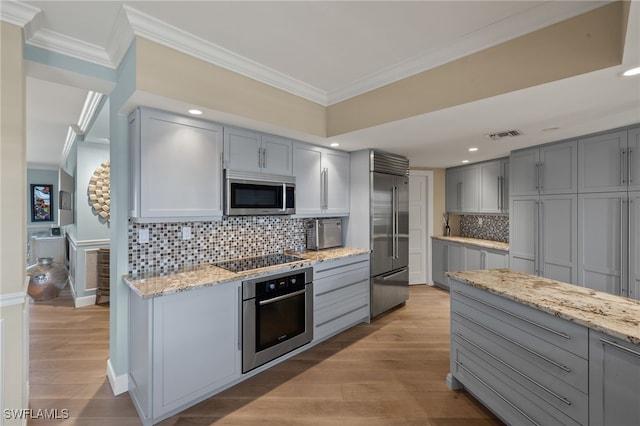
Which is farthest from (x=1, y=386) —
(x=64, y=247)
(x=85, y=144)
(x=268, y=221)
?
(x=64, y=247)

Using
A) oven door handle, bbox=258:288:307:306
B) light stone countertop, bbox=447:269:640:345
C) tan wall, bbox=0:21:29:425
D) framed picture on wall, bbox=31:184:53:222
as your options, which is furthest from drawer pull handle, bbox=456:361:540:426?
framed picture on wall, bbox=31:184:53:222

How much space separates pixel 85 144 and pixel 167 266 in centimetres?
326

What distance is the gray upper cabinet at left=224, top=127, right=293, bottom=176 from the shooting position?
264 centimetres

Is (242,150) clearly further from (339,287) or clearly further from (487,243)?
(487,243)

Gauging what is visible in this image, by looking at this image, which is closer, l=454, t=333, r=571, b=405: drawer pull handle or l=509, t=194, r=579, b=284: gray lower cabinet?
l=454, t=333, r=571, b=405: drawer pull handle

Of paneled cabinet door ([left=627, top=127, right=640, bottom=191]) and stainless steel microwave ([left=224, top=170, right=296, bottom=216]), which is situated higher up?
paneled cabinet door ([left=627, top=127, right=640, bottom=191])

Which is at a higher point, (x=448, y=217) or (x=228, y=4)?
(x=228, y=4)

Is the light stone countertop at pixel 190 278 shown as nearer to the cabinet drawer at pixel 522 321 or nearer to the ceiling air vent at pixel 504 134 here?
the cabinet drawer at pixel 522 321

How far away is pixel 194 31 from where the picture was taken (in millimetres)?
1932

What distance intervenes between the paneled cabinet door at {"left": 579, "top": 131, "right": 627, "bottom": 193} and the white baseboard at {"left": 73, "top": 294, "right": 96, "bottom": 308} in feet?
21.9

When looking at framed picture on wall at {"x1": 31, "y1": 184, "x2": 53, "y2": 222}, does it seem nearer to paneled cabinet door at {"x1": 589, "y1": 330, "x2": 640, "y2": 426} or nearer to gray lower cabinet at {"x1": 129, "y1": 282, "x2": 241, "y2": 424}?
gray lower cabinet at {"x1": 129, "y1": 282, "x2": 241, "y2": 424}

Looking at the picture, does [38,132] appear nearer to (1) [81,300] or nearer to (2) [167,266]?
(1) [81,300]

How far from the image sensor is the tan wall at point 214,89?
74.7 inches

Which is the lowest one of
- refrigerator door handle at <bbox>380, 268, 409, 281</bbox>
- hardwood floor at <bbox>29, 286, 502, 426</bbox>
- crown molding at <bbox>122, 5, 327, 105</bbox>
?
hardwood floor at <bbox>29, 286, 502, 426</bbox>
